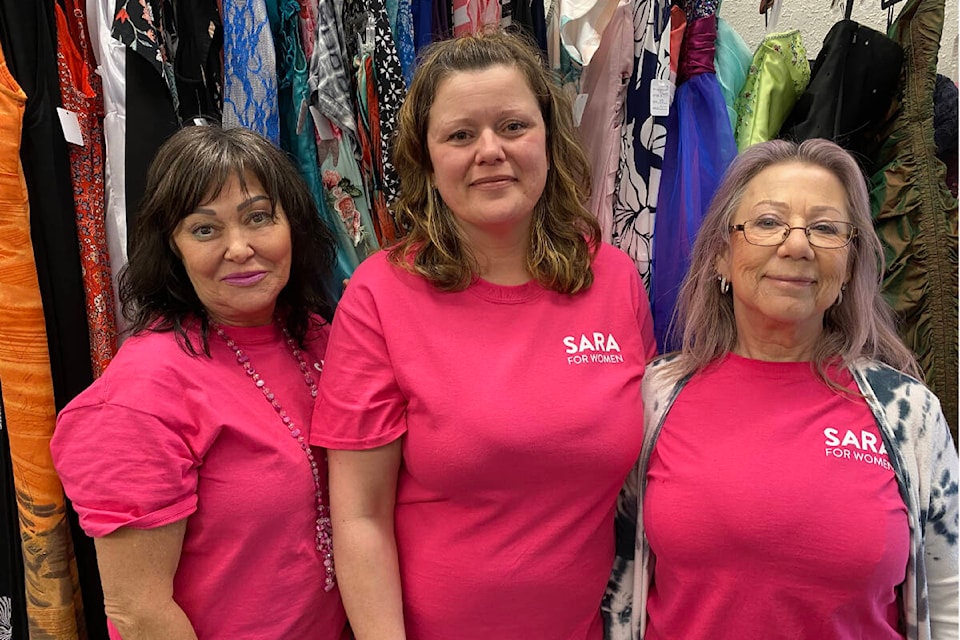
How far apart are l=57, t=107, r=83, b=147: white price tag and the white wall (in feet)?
6.38

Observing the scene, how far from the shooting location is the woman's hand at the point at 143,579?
0.96 meters

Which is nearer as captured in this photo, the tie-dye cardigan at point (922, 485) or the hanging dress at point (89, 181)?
the tie-dye cardigan at point (922, 485)

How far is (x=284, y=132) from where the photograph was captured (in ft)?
5.11

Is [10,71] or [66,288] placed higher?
[10,71]

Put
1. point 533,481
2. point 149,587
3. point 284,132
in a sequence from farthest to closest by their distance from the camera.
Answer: point 284,132 → point 533,481 → point 149,587

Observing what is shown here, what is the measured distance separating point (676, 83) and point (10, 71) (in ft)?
5.09

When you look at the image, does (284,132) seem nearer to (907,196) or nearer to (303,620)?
(303,620)

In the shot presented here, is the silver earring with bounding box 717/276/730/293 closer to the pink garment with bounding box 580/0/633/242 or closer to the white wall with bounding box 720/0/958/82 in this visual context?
the pink garment with bounding box 580/0/633/242

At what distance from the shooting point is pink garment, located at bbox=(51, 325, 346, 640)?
0.95 metres

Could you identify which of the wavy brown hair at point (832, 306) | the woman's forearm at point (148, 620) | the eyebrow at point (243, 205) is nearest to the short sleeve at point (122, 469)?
the woman's forearm at point (148, 620)

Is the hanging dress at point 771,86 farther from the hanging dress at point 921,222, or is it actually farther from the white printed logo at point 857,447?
the white printed logo at point 857,447

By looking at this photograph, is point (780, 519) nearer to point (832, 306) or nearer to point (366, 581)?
point (832, 306)

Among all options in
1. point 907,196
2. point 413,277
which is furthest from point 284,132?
point 907,196

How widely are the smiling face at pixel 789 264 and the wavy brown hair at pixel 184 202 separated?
35.0 inches
